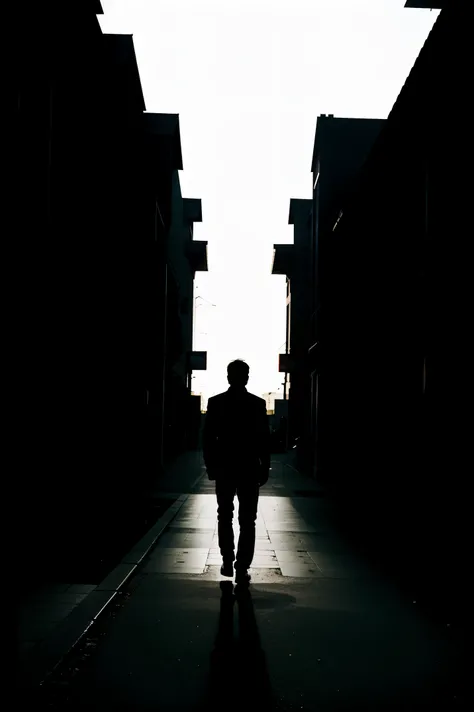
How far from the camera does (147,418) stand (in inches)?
1054

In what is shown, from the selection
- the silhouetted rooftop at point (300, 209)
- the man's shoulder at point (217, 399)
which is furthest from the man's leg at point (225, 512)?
the silhouetted rooftop at point (300, 209)

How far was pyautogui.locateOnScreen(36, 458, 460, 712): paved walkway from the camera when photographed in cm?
453

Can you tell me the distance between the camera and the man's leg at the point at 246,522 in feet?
25.5

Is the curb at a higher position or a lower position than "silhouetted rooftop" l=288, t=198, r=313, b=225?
lower

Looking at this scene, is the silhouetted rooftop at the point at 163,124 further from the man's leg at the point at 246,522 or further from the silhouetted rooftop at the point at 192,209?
the man's leg at the point at 246,522

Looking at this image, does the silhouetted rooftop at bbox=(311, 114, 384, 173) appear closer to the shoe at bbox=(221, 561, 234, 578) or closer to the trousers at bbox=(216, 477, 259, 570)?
the trousers at bbox=(216, 477, 259, 570)

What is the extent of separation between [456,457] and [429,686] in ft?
25.9

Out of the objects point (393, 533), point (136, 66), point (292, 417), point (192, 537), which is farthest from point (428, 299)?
point (292, 417)

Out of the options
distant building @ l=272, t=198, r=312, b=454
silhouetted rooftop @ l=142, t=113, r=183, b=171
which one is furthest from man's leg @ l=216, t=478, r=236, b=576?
distant building @ l=272, t=198, r=312, b=454

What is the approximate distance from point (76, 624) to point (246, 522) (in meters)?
2.23

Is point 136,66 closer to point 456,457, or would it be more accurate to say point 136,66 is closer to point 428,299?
point 428,299

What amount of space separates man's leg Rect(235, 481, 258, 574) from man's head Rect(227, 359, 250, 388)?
873mm

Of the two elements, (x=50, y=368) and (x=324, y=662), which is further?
(x=50, y=368)

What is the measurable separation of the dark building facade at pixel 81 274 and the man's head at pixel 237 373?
303cm
